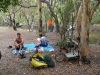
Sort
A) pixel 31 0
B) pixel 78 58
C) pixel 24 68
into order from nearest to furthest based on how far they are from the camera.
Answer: pixel 24 68 → pixel 78 58 → pixel 31 0

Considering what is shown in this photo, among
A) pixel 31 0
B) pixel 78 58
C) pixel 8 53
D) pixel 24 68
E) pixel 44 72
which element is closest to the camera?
pixel 44 72

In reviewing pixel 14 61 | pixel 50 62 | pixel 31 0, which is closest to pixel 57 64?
pixel 50 62

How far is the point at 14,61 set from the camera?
1051 cm

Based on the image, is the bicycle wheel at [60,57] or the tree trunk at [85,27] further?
the bicycle wheel at [60,57]

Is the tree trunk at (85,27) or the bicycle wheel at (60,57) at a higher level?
the tree trunk at (85,27)

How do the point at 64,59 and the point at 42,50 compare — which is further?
the point at 42,50

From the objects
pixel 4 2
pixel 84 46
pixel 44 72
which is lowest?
pixel 44 72

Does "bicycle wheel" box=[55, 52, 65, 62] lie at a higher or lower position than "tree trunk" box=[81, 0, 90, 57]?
lower

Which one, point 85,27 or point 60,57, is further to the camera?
point 60,57

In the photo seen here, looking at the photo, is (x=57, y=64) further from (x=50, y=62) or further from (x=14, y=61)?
(x=14, y=61)

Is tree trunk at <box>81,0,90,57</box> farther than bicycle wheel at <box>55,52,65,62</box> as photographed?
No

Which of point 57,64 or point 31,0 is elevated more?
point 31,0

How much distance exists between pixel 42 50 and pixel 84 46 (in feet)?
10.9

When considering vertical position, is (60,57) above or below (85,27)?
below
